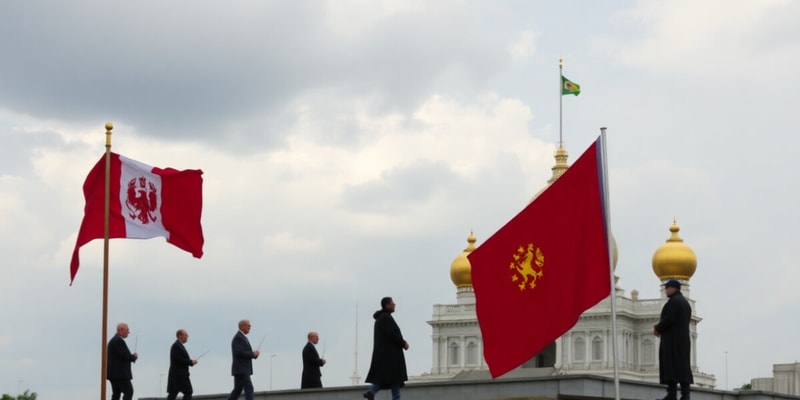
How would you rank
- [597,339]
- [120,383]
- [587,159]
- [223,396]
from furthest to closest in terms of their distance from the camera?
1. [597,339]
2. [223,396]
3. [120,383]
4. [587,159]

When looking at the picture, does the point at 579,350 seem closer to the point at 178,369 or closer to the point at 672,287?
the point at 178,369

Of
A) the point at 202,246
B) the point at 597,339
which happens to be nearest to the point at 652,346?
the point at 597,339

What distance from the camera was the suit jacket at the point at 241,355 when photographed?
25.6 meters

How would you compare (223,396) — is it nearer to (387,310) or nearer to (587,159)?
(387,310)

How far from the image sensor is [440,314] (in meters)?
104

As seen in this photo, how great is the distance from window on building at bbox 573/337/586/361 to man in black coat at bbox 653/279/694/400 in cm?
7670

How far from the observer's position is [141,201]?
24969 mm

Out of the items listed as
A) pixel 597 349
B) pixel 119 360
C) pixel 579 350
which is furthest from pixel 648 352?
pixel 119 360

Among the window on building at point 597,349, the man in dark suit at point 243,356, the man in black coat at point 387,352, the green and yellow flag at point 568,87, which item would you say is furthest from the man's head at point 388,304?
the window on building at point 597,349

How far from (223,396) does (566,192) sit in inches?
435

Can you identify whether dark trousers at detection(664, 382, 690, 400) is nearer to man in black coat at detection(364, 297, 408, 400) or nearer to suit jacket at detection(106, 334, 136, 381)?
man in black coat at detection(364, 297, 408, 400)

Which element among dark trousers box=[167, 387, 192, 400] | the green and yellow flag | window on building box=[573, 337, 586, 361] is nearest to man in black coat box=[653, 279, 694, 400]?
dark trousers box=[167, 387, 192, 400]

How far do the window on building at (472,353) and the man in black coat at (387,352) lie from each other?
258 feet

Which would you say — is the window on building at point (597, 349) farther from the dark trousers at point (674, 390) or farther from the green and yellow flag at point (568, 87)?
the dark trousers at point (674, 390)
